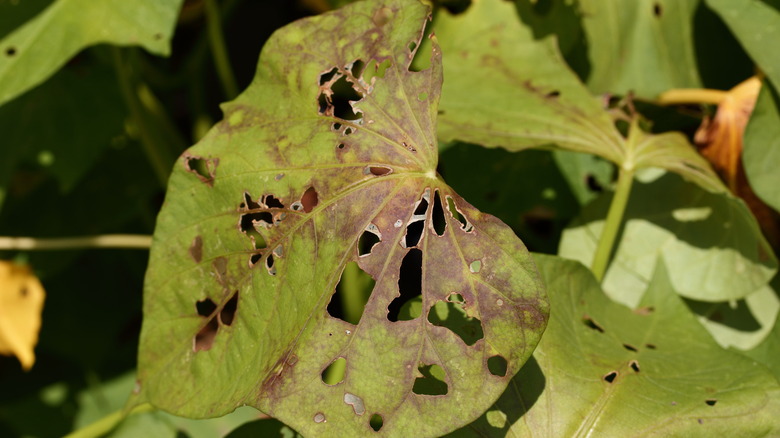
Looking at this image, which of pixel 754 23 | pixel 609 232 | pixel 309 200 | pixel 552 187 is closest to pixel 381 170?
pixel 309 200

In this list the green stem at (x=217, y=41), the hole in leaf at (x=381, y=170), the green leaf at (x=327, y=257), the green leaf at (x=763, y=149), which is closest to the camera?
the green leaf at (x=327, y=257)

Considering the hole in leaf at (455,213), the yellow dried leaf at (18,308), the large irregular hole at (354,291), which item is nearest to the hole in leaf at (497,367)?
the hole in leaf at (455,213)

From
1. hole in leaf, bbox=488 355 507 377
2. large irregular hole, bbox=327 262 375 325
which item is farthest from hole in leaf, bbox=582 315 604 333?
large irregular hole, bbox=327 262 375 325

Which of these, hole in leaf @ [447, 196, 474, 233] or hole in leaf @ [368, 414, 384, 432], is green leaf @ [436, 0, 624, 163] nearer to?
hole in leaf @ [447, 196, 474, 233]

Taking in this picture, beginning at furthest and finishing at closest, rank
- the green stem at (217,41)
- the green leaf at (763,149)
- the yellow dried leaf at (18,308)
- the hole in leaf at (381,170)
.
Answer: the green stem at (217,41) < the yellow dried leaf at (18,308) < the green leaf at (763,149) < the hole in leaf at (381,170)

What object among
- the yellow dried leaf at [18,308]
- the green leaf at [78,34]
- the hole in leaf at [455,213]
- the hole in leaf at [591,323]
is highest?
the green leaf at [78,34]

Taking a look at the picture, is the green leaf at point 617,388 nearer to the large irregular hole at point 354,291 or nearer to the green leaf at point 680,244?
the green leaf at point 680,244

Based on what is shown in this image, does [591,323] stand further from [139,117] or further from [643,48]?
[139,117]

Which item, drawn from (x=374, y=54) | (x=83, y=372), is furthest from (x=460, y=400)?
(x=83, y=372)
